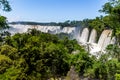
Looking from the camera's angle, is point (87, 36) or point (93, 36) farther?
point (87, 36)

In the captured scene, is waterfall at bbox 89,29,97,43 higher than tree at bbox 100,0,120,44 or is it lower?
lower

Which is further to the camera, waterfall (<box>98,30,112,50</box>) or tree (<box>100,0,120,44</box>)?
waterfall (<box>98,30,112,50</box>)

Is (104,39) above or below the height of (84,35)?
above

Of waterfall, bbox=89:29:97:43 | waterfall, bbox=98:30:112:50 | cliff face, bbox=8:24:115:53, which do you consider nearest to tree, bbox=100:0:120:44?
cliff face, bbox=8:24:115:53

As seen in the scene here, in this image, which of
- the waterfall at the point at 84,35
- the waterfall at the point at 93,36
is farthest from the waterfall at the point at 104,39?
the waterfall at the point at 84,35

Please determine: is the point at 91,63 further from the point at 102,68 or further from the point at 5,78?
the point at 5,78

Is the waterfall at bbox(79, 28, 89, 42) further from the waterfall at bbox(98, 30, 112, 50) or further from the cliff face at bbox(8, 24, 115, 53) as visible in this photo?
the waterfall at bbox(98, 30, 112, 50)

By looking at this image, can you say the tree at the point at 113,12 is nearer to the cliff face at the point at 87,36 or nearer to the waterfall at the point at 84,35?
the cliff face at the point at 87,36

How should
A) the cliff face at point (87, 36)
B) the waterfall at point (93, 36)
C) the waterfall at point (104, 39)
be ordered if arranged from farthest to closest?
the waterfall at point (93, 36) < the cliff face at point (87, 36) < the waterfall at point (104, 39)

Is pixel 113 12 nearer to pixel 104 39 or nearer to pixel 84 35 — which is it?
pixel 104 39

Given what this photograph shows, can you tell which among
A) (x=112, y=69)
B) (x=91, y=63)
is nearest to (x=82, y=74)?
(x=91, y=63)

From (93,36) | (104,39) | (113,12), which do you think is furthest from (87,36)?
(113,12)
